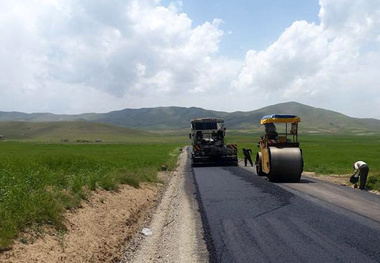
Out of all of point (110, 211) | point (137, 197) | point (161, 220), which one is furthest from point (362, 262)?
point (137, 197)

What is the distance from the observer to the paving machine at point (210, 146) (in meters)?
32.1

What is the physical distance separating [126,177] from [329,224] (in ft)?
34.6

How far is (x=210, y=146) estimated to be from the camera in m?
32.1

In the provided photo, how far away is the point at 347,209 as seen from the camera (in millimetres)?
12516

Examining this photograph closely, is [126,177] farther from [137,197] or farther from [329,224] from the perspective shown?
[329,224]

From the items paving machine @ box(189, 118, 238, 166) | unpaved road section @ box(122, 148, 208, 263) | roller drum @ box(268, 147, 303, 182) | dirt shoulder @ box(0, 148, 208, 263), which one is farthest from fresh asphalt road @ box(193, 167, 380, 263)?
paving machine @ box(189, 118, 238, 166)

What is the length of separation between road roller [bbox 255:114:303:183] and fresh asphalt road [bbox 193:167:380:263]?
2872 mm

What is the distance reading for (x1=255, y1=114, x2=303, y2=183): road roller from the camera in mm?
19906

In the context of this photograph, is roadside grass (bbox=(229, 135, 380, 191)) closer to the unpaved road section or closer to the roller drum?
the roller drum

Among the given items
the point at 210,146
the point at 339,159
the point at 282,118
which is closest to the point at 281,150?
the point at 282,118

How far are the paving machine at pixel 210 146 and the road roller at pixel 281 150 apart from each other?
961 centimetres

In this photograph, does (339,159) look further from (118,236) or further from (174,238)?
(118,236)

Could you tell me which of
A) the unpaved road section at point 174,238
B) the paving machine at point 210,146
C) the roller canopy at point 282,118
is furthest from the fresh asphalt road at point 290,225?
the paving machine at point 210,146

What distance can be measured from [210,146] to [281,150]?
40.3 feet
